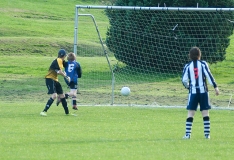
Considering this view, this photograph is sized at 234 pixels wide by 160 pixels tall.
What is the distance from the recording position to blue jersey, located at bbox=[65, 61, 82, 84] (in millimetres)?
19941

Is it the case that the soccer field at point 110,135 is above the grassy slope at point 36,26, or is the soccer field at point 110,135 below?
Answer: above

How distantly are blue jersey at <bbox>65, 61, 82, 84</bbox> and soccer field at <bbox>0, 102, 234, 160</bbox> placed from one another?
1.00 m

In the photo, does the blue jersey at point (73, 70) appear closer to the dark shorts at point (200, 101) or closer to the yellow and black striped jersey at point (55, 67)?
the yellow and black striped jersey at point (55, 67)

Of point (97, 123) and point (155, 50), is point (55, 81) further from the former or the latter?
point (155, 50)

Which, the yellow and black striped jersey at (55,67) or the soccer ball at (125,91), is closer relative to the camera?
the yellow and black striped jersey at (55,67)

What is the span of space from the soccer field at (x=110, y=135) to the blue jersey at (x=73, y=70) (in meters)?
1.00

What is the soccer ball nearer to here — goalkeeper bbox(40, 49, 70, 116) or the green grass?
the green grass

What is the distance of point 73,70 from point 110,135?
601cm

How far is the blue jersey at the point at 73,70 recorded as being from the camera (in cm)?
1994

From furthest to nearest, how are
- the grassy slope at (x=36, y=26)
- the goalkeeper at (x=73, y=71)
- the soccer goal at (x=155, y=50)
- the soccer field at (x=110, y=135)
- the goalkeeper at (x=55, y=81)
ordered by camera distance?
the grassy slope at (x=36, y=26) < the soccer goal at (x=155, y=50) < the goalkeeper at (x=73, y=71) < the goalkeeper at (x=55, y=81) < the soccer field at (x=110, y=135)

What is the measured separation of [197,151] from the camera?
1200cm

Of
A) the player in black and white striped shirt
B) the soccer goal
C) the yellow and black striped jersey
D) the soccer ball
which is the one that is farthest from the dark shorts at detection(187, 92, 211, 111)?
the soccer goal

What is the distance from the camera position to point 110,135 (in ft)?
46.9

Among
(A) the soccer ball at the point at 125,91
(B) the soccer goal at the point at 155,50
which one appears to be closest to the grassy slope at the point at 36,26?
(B) the soccer goal at the point at 155,50
